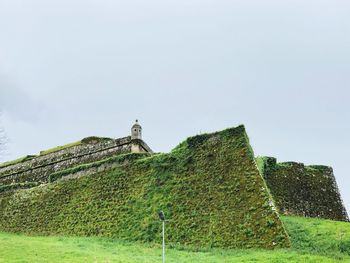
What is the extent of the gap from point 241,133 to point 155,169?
548 cm

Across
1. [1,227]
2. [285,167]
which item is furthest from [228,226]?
[1,227]

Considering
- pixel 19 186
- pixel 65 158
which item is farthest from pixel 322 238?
pixel 19 186

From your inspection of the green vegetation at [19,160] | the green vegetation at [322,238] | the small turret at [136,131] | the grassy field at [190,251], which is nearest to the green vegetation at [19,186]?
the green vegetation at [19,160]

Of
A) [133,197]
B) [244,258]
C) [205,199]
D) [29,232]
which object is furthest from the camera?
[29,232]

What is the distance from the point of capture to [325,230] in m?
23.9

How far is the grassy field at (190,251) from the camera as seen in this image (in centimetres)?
1939

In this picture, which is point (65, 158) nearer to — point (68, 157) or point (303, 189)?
point (68, 157)

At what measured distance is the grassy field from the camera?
19391mm

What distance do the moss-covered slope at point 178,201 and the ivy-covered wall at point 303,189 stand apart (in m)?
7.04

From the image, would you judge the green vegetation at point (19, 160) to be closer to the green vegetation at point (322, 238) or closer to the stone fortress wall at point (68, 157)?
the stone fortress wall at point (68, 157)

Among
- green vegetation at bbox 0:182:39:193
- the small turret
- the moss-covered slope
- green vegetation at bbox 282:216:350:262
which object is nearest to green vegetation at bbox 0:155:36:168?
green vegetation at bbox 0:182:39:193

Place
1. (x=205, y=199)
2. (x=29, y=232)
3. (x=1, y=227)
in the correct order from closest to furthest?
(x=205, y=199), (x=29, y=232), (x=1, y=227)

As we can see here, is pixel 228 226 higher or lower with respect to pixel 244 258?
higher

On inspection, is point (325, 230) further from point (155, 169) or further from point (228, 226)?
point (155, 169)
